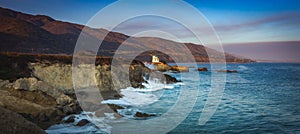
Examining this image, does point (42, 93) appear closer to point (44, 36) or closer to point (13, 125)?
point (13, 125)

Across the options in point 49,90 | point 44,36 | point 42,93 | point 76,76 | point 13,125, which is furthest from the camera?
point 44,36

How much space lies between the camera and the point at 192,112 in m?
20.0

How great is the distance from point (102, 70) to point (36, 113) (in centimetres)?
1624

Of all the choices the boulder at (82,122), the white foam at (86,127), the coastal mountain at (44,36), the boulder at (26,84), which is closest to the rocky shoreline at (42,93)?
the boulder at (26,84)

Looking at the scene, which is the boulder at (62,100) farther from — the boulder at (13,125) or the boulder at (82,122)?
the boulder at (13,125)

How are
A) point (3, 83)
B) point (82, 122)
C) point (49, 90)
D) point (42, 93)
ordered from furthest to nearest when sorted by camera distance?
1. point (49, 90)
2. point (42, 93)
3. point (3, 83)
4. point (82, 122)

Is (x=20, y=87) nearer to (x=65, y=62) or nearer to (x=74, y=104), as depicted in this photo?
(x=74, y=104)

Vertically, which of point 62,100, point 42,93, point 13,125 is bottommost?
point 62,100

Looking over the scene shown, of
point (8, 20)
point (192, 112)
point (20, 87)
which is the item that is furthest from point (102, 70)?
point (8, 20)

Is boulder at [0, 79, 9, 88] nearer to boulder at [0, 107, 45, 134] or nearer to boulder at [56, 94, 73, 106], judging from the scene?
boulder at [56, 94, 73, 106]

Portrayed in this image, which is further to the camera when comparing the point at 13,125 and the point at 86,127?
the point at 86,127

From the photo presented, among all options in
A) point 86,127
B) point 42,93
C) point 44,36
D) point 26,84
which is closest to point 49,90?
point 42,93

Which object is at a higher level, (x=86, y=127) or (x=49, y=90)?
(x=49, y=90)

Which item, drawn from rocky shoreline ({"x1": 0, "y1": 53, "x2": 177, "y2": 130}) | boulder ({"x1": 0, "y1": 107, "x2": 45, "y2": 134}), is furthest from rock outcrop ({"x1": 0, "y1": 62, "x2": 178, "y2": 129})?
boulder ({"x1": 0, "y1": 107, "x2": 45, "y2": 134})
